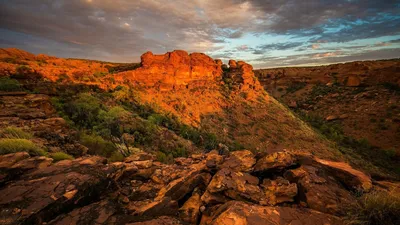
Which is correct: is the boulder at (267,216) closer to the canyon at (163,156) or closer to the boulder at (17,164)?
the canyon at (163,156)

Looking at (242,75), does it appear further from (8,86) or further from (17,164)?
(17,164)

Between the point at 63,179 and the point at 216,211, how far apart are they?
3665 mm

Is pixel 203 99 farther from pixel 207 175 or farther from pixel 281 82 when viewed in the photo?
pixel 281 82

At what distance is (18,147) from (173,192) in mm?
4842

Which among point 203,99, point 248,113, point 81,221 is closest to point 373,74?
point 248,113

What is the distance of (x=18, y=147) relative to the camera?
17.4 feet

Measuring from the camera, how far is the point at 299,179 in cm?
465

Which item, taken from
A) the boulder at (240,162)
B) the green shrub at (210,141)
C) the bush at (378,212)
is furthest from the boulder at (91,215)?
the green shrub at (210,141)

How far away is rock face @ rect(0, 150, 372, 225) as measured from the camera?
3.45 metres

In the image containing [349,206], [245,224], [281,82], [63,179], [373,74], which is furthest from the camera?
[281,82]

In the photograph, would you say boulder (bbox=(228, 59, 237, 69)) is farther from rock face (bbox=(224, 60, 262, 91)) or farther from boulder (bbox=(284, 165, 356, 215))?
boulder (bbox=(284, 165, 356, 215))

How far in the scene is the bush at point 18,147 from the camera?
202 inches

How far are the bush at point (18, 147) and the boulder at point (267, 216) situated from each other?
5.55 metres

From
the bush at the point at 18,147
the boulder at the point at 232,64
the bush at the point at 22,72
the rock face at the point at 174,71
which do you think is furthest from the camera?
the boulder at the point at 232,64
